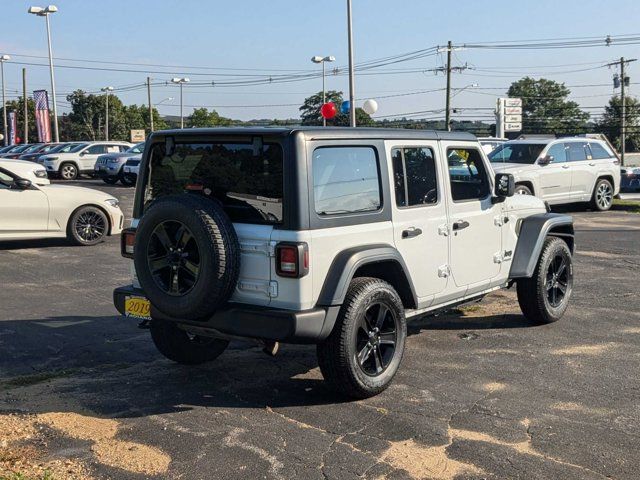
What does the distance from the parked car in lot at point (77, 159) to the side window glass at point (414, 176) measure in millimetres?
27010

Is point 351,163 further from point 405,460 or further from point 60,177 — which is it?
point 60,177

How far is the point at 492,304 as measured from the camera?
8359mm

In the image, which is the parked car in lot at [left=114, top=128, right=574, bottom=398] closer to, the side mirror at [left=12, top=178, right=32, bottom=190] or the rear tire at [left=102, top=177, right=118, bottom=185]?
the side mirror at [left=12, top=178, right=32, bottom=190]

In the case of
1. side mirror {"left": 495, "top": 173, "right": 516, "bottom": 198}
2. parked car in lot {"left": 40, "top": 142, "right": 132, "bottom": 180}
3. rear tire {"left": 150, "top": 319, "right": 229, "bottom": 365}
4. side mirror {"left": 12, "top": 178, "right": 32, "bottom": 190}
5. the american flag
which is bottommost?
rear tire {"left": 150, "top": 319, "right": 229, "bottom": 365}

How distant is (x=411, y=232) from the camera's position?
18.3 ft

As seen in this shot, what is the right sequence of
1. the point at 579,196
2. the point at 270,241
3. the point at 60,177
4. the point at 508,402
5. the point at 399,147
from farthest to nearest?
the point at 60,177 < the point at 579,196 < the point at 399,147 < the point at 508,402 < the point at 270,241

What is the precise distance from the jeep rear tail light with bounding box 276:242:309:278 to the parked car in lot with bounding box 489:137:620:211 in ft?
40.2

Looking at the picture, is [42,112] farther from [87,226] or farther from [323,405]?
[323,405]

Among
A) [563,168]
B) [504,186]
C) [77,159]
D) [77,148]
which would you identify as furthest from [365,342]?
[77,148]

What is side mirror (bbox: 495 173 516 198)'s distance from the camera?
6.63m

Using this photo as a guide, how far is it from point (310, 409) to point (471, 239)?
2161mm

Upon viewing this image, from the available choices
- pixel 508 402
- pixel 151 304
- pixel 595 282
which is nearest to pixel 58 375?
pixel 151 304

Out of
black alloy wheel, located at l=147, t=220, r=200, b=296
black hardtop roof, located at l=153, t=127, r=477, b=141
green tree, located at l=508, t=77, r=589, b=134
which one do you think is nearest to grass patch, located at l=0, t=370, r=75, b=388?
black alloy wheel, located at l=147, t=220, r=200, b=296

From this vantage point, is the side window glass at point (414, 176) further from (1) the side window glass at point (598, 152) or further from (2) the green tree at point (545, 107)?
(2) the green tree at point (545, 107)
